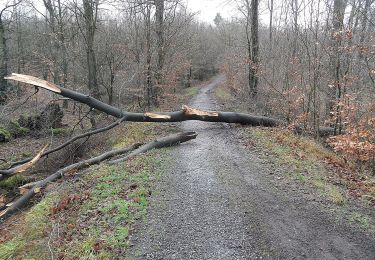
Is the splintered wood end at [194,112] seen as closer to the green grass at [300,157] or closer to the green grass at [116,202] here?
the green grass at [300,157]

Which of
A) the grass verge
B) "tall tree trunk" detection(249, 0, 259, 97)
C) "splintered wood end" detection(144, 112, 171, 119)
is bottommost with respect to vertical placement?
the grass verge

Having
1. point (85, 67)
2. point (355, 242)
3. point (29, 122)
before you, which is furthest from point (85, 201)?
point (85, 67)

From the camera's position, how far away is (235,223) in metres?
5.65

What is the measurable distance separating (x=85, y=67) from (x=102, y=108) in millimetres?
10640

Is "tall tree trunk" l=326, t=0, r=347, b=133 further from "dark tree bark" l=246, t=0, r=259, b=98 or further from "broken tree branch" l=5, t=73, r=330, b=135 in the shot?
"dark tree bark" l=246, t=0, r=259, b=98

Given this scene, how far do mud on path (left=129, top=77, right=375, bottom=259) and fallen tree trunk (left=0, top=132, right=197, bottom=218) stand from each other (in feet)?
8.11

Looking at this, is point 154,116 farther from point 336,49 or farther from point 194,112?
point 336,49

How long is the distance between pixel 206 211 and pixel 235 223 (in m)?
0.70

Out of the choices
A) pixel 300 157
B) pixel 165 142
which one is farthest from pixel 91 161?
pixel 300 157

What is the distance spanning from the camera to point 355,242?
506cm

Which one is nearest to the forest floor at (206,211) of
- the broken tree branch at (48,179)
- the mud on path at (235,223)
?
the mud on path at (235,223)

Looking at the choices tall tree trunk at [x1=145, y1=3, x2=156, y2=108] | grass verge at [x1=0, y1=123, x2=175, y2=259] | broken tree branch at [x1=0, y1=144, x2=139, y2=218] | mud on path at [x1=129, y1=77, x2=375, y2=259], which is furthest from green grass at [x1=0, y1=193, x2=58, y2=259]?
tall tree trunk at [x1=145, y1=3, x2=156, y2=108]

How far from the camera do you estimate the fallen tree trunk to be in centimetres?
809

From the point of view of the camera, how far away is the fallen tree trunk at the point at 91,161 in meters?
8.09
